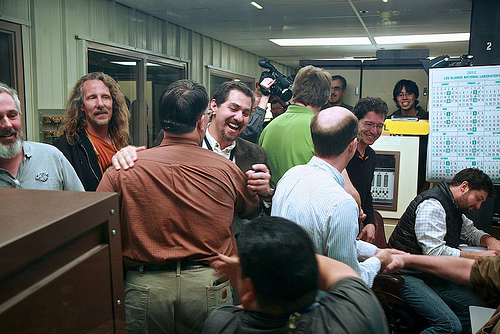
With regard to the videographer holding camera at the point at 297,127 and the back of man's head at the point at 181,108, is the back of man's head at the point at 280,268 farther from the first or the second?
the videographer holding camera at the point at 297,127

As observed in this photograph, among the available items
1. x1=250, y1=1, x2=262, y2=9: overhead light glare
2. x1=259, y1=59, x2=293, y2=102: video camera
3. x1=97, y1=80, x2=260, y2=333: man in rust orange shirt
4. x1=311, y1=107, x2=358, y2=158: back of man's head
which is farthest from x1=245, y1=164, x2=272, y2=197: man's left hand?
x1=250, y1=1, x2=262, y2=9: overhead light glare

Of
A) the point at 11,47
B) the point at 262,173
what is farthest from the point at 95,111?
the point at 262,173

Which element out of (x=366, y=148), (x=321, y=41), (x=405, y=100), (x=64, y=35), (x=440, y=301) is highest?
(x=321, y=41)

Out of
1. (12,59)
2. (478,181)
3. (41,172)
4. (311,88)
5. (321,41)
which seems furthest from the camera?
(321,41)

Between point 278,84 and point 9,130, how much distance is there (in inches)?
35.3

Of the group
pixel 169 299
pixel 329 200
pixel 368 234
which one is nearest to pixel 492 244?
pixel 368 234

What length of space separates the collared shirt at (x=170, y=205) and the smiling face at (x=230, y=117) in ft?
1.18

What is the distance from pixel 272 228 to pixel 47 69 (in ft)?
3.12

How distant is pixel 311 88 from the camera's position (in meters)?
1.35

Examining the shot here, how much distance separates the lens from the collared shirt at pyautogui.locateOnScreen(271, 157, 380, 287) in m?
0.80

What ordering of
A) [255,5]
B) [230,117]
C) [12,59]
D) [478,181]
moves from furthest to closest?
[255,5], [478,181], [230,117], [12,59]

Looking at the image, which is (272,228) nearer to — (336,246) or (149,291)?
(336,246)

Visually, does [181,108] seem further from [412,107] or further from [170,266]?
[412,107]

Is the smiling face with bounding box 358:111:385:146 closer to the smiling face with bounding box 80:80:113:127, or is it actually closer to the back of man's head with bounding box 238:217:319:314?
the smiling face with bounding box 80:80:113:127
